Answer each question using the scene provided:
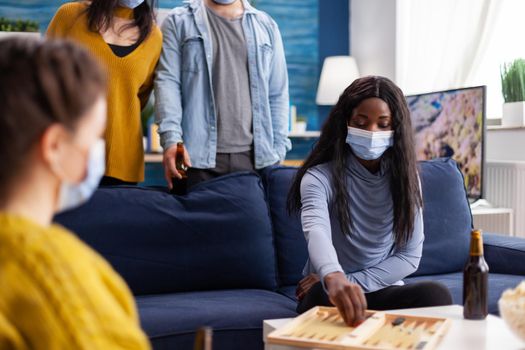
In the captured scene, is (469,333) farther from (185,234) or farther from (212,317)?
(185,234)

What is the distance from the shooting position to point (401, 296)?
73.4 inches

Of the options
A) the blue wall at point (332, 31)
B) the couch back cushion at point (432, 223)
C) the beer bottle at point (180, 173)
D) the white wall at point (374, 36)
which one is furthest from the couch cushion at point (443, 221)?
the blue wall at point (332, 31)

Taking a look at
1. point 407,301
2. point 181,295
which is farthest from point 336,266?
point 181,295

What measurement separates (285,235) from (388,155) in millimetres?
563

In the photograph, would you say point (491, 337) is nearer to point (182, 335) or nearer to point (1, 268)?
point (182, 335)

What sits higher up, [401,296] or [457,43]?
[457,43]

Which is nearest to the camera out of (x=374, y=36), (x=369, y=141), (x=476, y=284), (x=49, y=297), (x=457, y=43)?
(x=49, y=297)

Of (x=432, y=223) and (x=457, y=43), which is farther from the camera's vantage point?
(x=457, y=43)

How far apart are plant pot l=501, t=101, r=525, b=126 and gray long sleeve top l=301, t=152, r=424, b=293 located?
2002 mm

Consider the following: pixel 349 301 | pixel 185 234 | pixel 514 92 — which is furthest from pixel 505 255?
pixel 514 92

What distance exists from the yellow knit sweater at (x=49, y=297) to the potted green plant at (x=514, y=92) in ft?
11.2

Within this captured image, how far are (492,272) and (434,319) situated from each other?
4.12 feet

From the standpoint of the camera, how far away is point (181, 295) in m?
2.25

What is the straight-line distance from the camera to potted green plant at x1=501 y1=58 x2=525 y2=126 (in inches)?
150
